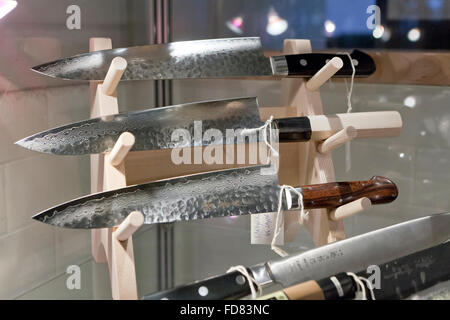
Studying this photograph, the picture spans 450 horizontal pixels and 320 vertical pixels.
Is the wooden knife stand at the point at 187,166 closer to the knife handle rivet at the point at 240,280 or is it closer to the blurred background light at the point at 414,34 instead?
the knife handle rivet at the point at 240,280

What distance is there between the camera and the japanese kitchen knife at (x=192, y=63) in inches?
27.7

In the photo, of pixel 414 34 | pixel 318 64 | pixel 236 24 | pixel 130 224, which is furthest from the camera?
pixel 236 24

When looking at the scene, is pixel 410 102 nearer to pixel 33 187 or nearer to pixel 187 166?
pixel 187 166

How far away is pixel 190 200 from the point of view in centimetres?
63

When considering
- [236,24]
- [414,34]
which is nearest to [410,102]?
[414,34]

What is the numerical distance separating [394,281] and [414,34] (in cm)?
56

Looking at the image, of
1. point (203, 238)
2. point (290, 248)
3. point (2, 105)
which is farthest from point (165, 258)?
point (2, 105)

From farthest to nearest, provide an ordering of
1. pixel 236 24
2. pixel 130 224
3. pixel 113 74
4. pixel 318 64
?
1. pixel 236 24
2. pixel 318 64
3. pixel 113 74
4. pixel 130 224

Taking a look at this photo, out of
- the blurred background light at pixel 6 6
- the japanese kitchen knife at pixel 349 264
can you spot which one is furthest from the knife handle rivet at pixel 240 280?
the blurred background light at pixel 6 6

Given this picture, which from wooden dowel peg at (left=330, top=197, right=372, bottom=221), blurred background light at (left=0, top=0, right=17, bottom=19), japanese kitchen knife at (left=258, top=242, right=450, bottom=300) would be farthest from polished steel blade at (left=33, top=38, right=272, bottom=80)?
japanese kitchen knife at (left=258, top=242, right=450, bottom=300)

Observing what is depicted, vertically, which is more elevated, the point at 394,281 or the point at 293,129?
the point at 293,129

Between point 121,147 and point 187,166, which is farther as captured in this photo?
point 187,166

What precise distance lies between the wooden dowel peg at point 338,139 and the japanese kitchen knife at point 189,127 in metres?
0.02
